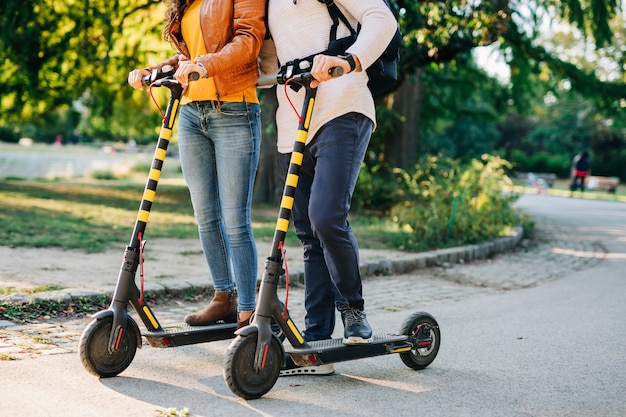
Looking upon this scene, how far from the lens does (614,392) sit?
3.98 metres

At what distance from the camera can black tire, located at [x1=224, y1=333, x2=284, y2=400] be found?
138 inches

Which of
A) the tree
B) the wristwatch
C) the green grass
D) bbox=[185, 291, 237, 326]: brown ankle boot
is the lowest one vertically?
the green grass

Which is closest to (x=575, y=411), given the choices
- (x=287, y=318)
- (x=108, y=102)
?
(x=287, y=318)

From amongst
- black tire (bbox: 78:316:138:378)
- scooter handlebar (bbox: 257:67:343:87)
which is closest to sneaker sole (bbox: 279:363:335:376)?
black tire (bbox: 78:316:138:378)

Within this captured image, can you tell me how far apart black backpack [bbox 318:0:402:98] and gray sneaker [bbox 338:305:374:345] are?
3.88 feet

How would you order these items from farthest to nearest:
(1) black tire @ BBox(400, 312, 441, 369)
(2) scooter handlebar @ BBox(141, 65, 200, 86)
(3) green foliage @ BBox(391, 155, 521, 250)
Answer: (3) green foliage @ BBox(391, 155, 521, 250), (1) black tire @ BBox(400, 312, 441, 369), (2) scooter handlebar @ BBox(141, 65, 200, 86)

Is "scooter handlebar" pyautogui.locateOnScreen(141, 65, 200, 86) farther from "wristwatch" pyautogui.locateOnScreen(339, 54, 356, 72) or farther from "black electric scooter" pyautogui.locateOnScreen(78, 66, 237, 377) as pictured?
"wristwatch" pyautogui.locateOnScreen(339, 54, 356, 72)

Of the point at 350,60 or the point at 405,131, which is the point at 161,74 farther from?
the point at 405,131

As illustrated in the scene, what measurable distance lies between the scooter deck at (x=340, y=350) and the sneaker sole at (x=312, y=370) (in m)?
0.16

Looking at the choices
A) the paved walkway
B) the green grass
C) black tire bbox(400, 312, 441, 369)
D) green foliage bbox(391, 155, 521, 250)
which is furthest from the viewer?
green foliage bbox(391, 155, 521, 250)

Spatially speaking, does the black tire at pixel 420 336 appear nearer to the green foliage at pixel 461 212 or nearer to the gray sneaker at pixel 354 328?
the gray sneaker at pixel 354 328

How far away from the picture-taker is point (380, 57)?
4.05 metres

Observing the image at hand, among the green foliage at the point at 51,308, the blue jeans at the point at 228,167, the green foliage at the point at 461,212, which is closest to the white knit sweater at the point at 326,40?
the blue jeans at the point at 228,167

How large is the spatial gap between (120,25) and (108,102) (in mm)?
2515
